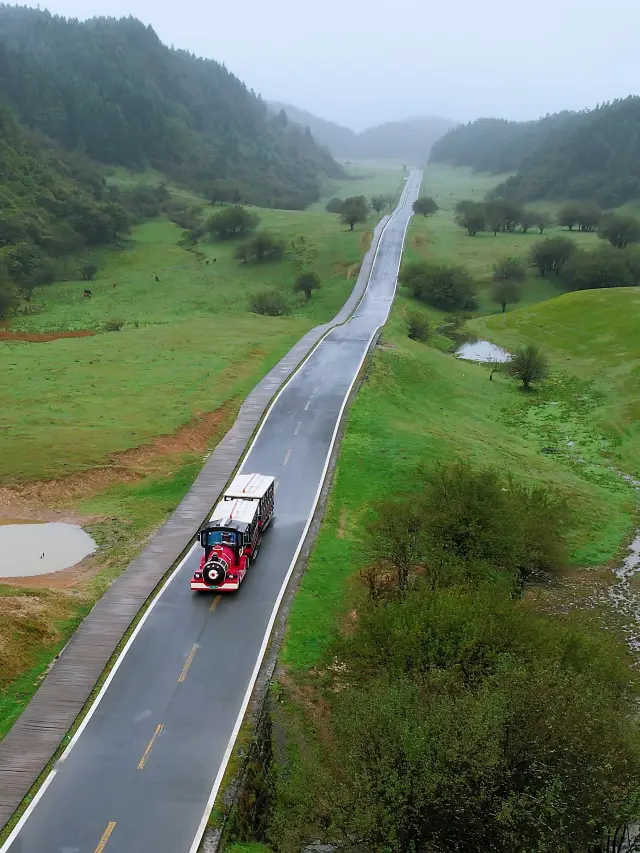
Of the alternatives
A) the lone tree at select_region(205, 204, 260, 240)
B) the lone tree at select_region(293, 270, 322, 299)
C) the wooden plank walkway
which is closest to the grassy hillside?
the lone tree at select_region(293, 270, 322, 299)

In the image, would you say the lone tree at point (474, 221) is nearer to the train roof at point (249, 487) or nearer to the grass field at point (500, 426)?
the grass field at point (500, 426)

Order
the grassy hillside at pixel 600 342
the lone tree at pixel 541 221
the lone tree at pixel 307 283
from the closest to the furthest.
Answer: the grassy hillside at pixel 600 342
the lone tree at pixel 307 283
the lone tree at pixel 541 221

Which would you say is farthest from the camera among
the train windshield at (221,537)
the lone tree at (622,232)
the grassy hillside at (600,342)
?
the lone tree at (622,232)

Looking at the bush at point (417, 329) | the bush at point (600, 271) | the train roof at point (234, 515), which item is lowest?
the train roof at point (234, 515)

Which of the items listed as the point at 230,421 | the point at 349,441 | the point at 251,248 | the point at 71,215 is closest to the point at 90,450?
the point at 230,421

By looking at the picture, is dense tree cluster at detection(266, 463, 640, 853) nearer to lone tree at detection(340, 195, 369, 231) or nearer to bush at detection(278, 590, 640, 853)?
bush at detection(278, 590, 640, 853)

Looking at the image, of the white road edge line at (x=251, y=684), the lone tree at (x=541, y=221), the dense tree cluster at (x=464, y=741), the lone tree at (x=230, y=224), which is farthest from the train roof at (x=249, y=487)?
the lone tree at (x=541, y=221)

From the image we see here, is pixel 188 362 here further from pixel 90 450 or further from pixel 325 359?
pixel 90 450

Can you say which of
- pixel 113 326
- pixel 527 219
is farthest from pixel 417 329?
pixel 527 219
